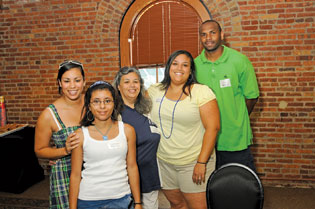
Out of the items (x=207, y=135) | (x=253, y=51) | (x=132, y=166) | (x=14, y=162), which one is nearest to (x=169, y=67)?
(x=207, y=135)

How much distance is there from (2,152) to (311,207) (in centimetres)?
382

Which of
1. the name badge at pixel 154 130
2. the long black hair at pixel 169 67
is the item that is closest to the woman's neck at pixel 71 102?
the name badge at pixel 154 130

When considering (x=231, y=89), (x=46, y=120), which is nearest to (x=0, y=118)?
(x=46, y=120)

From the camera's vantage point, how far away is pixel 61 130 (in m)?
2.00

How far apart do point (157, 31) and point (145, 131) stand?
230 centimetres

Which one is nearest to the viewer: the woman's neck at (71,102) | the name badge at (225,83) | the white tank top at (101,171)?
the white tank top at (101,171)

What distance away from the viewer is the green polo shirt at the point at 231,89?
2652 millimetres

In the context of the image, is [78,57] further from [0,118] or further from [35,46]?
[0,118]

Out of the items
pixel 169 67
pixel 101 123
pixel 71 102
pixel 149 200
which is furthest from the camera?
pixel 169 67

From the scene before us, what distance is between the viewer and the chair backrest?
1697 mm

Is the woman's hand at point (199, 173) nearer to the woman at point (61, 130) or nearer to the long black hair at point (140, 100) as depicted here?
the long black hair at point (140, 100)

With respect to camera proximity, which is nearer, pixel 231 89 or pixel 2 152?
pixel 231 89

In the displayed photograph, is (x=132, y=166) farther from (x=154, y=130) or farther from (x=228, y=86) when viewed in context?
(x=228, y=86)

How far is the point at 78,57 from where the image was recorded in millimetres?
4422
